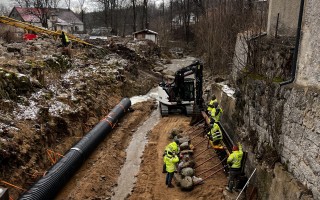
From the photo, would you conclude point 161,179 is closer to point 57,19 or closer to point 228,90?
point 228,90

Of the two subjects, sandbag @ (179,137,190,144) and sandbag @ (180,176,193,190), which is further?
sandbag @ (179,137,190,144)

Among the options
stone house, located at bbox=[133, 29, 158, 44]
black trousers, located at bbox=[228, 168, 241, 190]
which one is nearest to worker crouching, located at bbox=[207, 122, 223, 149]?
black trousers, located at bbox=[228, 168, 241, 190]

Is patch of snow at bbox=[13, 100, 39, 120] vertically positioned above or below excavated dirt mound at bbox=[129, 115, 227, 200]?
above

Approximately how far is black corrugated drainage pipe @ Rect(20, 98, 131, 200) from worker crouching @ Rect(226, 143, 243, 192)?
5.77 m

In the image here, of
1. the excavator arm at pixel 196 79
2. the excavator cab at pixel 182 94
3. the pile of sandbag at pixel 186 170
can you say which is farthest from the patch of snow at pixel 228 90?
the pile of sandbag at pixel 186 170

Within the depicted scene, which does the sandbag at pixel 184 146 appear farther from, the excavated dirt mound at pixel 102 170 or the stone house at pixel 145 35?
the stone house at pixel 145 35

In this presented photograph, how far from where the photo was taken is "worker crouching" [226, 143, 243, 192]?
9117 mm

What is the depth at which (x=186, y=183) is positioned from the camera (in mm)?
10062

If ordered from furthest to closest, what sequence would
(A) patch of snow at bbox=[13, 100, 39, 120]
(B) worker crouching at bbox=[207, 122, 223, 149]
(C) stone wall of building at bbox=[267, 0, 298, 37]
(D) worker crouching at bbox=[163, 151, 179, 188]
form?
(A) patch of snow at bbox=[13, 100, 39, 120] → (B) worker crouching at bbox=[207, 122, 223, 149] → (D) worker crouching at bbox=[163, 151, 179, 188] → (C) stone wall of building at bbox=[267, 0, 298, 37]

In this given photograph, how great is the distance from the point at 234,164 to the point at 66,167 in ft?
19.7

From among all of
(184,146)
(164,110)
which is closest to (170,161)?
(184,146)

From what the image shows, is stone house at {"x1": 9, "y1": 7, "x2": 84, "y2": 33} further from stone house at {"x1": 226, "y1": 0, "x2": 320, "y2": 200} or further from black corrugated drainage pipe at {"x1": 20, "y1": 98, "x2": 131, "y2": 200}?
stone house at {"x1": 226, "y1": 0, "x2": 320, "y2": 200}

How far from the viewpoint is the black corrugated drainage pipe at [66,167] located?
354 inches

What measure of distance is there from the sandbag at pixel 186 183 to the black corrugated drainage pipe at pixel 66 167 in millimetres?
4195
